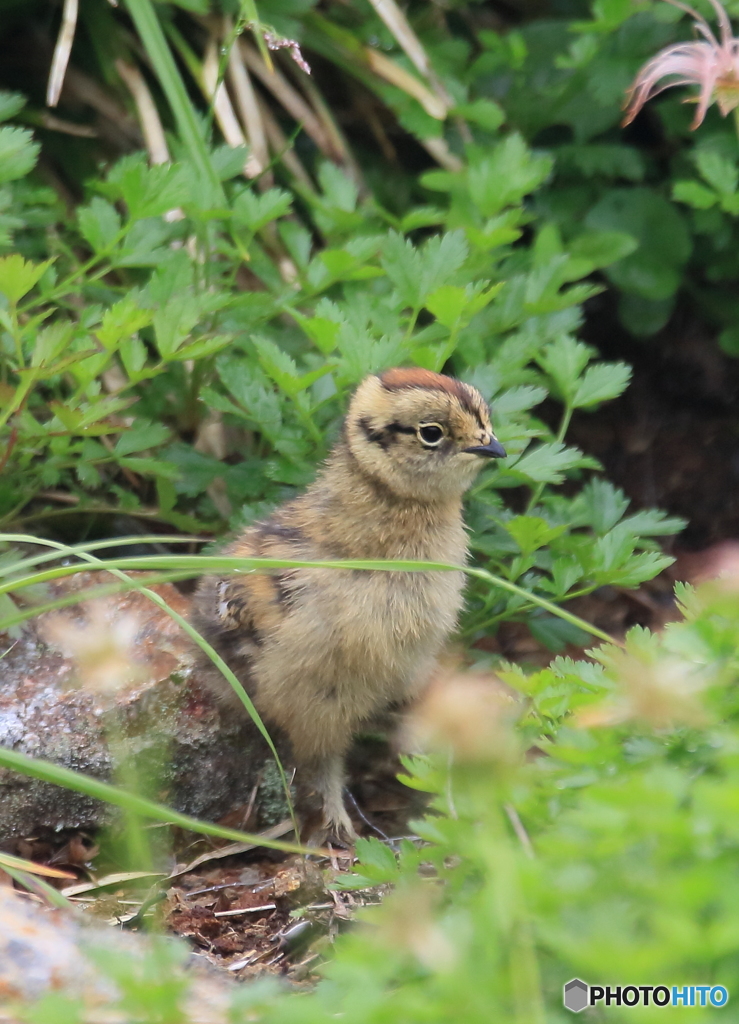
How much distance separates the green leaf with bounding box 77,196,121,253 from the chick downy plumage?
92 cm

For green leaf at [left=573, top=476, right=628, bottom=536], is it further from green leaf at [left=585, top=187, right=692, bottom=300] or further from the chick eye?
green leaf at [left=585, top=187, right=692, bottom=300]

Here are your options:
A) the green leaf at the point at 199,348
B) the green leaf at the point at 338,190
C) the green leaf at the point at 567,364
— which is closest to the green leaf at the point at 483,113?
the green leaf at the point at 338,190

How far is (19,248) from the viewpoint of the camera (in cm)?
416

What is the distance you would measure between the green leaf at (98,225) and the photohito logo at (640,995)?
2.66 meters

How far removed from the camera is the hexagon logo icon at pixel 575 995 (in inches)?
66.6

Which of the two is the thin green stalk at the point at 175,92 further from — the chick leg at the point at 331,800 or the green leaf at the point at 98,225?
the chick leg at the point at 331,800

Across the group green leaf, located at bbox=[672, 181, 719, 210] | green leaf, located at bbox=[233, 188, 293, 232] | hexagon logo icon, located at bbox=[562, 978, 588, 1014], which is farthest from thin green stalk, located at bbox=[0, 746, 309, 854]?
green leaf, located at bbox=[672, 181, 719, 210]

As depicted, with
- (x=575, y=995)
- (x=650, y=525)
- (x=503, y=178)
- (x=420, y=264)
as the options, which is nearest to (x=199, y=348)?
(x=420, y=264)

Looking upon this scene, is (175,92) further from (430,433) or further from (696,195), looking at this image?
(696,195)

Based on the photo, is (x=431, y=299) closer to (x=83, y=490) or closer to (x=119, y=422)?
(x=119, y=422)

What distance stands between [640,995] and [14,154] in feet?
9.71

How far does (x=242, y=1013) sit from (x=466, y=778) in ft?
1.74

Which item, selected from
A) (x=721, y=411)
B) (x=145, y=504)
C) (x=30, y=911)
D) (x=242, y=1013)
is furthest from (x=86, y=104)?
(x=242, y=1013)

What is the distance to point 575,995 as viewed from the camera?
1.70 m
